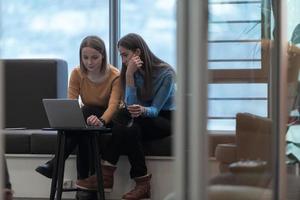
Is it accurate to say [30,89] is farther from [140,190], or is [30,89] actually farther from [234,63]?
[234,63]

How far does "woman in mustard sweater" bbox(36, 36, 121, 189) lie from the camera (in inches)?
145

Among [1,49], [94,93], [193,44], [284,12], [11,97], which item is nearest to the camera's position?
[193,44]

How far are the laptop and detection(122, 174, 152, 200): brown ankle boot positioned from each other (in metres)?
0.45

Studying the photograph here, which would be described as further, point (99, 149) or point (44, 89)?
point (44, 89)

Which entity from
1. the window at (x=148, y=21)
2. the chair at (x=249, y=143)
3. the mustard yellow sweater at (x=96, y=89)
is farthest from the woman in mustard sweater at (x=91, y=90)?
the chair at (x=249, y=143)

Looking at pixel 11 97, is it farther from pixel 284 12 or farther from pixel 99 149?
pixel 284 12

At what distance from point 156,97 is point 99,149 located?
0.51 m

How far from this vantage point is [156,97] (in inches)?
140

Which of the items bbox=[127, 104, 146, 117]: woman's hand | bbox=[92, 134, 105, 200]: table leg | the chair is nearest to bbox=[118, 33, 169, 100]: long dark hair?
bbox=[127, 104, 146, 117]: woman's hand

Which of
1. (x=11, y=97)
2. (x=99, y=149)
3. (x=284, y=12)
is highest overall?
(x=284, y=12)

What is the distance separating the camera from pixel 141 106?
3537 mm

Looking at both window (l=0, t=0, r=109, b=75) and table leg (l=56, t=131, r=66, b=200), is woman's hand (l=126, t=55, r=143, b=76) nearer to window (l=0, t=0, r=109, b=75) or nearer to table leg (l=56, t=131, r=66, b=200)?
table leg (l=56, t=131, r=66, b=200)

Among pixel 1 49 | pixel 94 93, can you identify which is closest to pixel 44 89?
pixel 94 93

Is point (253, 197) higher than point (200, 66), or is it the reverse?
point (200, 66)
